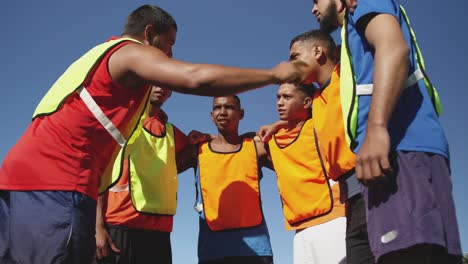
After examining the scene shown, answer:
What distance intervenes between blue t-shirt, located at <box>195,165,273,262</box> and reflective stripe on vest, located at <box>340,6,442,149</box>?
290cm

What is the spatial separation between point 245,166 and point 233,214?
651 mm

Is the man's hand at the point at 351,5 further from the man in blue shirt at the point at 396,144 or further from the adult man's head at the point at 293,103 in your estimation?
the adult man's head at the point at 293,103

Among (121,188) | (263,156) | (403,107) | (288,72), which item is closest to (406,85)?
(403,107)

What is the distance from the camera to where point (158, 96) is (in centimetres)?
595

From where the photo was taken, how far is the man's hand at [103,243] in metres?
4.84

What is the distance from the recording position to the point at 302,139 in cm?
522

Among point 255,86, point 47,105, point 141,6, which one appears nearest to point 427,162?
point 255,86

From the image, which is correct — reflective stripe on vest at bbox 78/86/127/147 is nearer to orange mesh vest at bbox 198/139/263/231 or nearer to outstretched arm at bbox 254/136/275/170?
orange mesh vest at bbox 198/139/263/231

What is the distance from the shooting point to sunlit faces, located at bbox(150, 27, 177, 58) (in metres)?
3.74

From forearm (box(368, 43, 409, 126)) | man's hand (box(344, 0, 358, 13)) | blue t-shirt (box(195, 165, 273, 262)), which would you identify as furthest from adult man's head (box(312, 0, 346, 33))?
blue t-shirt (box(195, 165, 273, 262))

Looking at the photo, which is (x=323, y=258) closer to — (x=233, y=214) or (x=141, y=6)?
(x=233, y=214)

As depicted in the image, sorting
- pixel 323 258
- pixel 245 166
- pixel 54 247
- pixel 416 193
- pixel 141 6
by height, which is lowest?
pixel 323 258

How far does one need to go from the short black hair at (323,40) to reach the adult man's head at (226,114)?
64.4 inches

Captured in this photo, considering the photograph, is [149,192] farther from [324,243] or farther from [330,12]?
[330,12]
